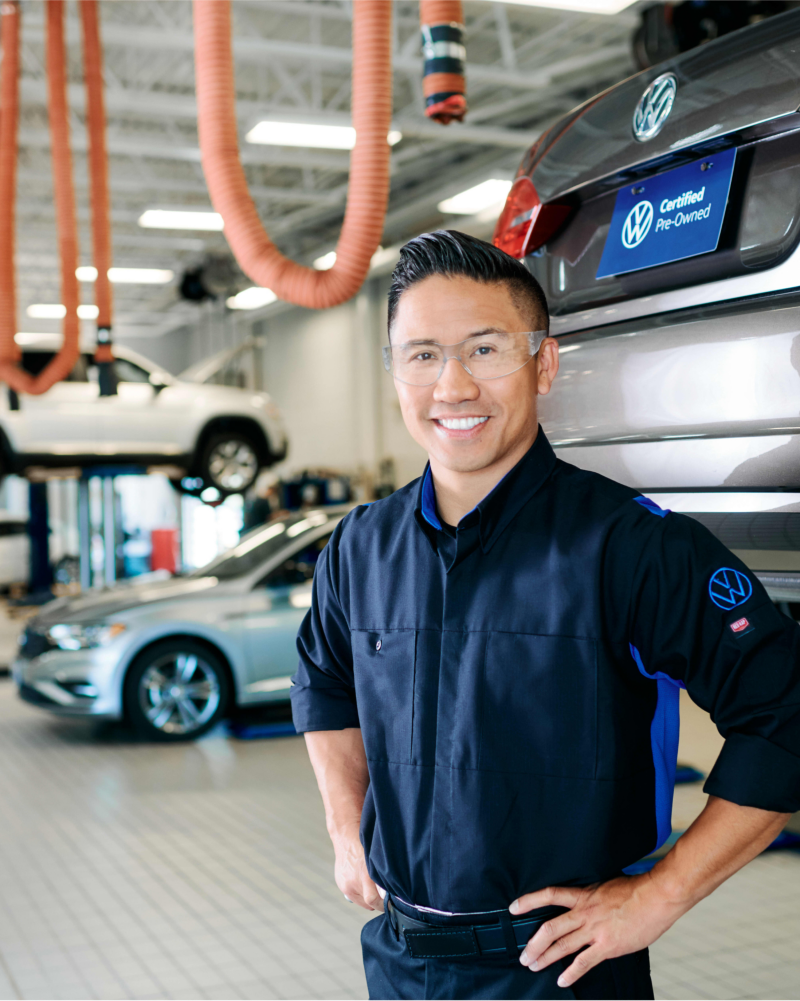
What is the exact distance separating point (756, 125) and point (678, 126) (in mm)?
195

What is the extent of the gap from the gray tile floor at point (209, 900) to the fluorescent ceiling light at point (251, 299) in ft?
44.7

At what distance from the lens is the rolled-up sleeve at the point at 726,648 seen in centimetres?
125

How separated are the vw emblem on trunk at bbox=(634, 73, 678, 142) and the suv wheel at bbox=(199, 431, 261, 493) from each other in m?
10.2

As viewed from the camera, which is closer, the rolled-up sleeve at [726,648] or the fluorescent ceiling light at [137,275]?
the rolled-up sleeve at [726,648]

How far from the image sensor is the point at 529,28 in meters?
10.5

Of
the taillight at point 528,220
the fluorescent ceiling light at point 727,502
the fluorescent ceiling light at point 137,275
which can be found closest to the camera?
the fluorescent ceiling light at point 727,502

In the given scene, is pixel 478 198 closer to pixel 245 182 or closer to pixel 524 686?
pixel 245 182

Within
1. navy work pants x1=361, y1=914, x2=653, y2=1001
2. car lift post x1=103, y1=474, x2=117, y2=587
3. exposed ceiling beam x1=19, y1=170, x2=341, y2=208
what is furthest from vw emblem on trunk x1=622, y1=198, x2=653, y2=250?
exposed ceiling beam x1=19, y1=170, x2=341, y2=208

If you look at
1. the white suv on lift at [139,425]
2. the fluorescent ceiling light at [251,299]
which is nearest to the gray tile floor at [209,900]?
the white suv on lift at [139,425]

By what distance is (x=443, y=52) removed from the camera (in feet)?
8.55

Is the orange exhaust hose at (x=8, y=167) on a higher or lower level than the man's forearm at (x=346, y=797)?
higher

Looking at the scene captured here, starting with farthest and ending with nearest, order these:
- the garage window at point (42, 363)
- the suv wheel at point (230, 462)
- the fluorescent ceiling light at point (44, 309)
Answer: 1. the fluorescent ceiling light at point (44, 309)
2. the suv wheel at point (230, 462)
3. the garage window at point (42, 363)

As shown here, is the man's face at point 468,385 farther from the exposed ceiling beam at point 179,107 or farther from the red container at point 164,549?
the red container at point 164,549

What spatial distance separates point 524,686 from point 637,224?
3.92 ft
